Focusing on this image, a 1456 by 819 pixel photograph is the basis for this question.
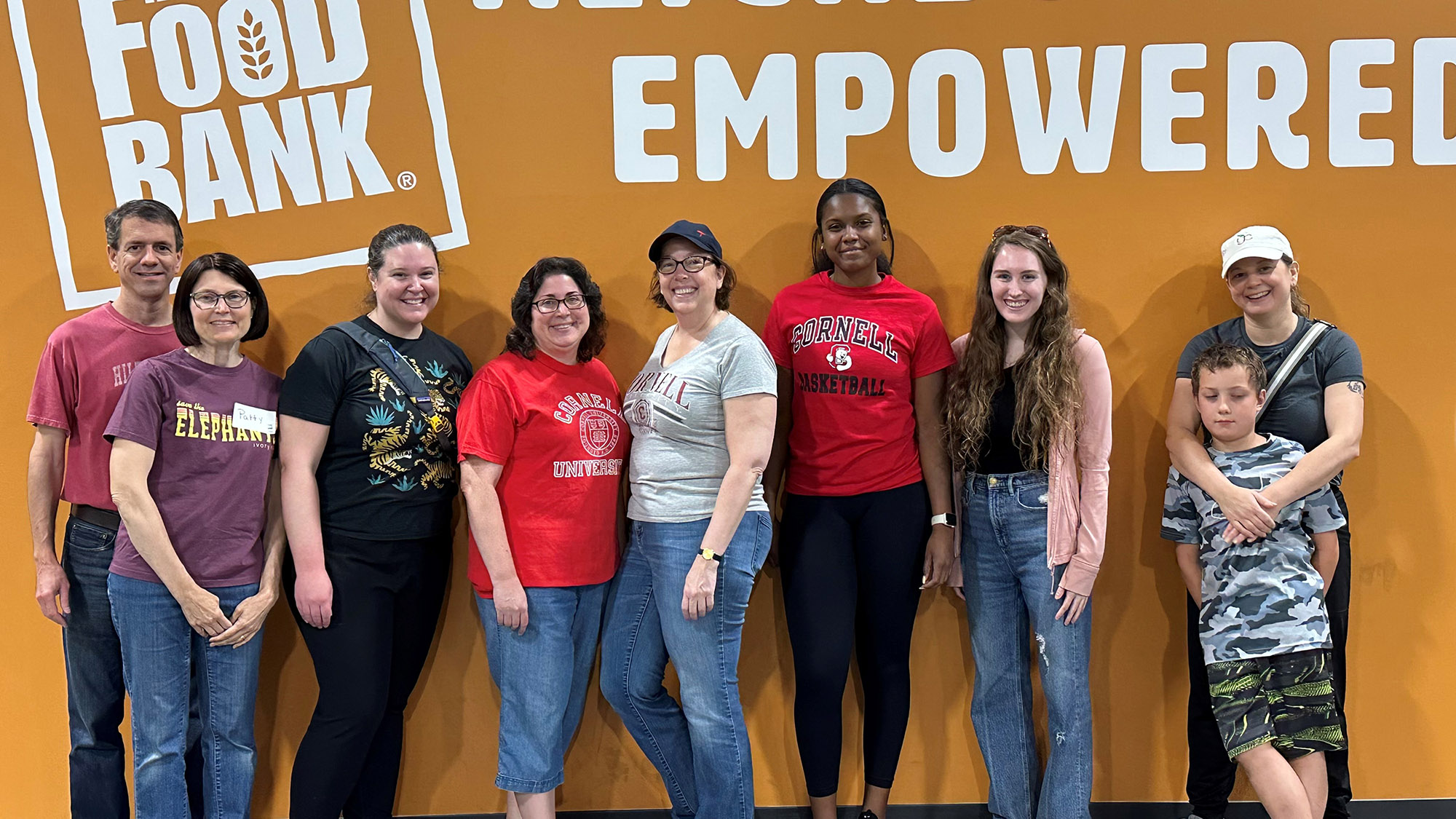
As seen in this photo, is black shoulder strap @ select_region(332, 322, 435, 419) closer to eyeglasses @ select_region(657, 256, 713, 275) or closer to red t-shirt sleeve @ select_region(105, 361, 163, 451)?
red t-shirt sleeve @ select_region(105, 361, 163, 451)

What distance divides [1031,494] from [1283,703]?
90 centimetres

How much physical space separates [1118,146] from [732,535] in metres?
1.88

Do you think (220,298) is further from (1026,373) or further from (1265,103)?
(1265,103)

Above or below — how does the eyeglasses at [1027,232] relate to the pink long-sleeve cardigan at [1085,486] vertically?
above

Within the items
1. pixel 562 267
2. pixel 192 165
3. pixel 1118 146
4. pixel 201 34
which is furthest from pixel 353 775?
pixel 1118 146

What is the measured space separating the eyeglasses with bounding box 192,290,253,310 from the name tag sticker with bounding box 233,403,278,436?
28 cm

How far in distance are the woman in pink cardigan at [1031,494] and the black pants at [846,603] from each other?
0.76ft

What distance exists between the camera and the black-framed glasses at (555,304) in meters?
2.50

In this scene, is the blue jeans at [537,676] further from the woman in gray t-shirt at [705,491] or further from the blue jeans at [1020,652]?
the blue jeans at [1020,652]

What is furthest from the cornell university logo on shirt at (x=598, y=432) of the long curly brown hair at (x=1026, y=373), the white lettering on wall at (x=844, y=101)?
the white lettering on wall at (x=844, y=101)

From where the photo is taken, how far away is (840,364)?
2.69m

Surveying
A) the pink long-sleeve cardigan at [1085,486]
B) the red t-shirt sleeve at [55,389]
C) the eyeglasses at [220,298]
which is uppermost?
the eyeglasses at [220,298]

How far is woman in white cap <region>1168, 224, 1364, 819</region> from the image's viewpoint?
8.46 ft

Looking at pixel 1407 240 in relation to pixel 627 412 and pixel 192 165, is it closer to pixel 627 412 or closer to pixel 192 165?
pixel 627 412
